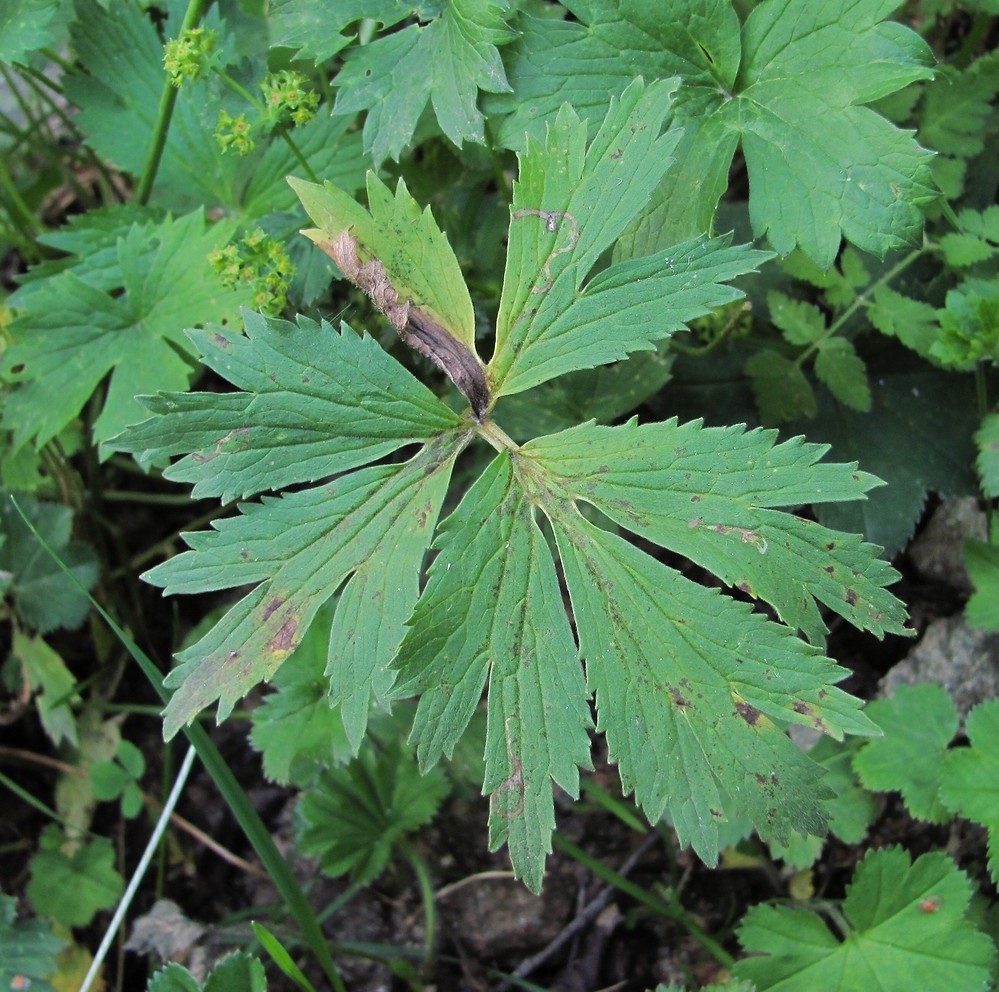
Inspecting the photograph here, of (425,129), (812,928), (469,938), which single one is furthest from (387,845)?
(425,129)

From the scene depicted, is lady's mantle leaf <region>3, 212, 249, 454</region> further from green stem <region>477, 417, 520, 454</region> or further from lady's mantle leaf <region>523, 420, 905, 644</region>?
lady's mantle leaf <region>523, 420, 905, 644</region>

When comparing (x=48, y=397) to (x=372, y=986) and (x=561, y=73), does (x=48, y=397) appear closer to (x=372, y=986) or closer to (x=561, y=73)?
(x=561, y=73)

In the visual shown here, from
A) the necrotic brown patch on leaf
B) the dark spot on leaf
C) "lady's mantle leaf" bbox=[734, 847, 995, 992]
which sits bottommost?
"lady's mantle leaf" bbox=[734, 847, 995, 992]

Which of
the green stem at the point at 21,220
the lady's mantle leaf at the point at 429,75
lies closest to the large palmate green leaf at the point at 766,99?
the lady's mantle leaf at the point at 429,75

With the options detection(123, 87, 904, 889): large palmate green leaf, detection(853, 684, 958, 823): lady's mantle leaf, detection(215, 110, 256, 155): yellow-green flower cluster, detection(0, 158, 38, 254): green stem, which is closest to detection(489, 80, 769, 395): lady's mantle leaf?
detection(123, 87, 904, 889): large palmate green leaf

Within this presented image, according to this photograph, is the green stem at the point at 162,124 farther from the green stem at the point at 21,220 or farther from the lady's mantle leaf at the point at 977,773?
the lady's mantle leaf at the point at 977,773

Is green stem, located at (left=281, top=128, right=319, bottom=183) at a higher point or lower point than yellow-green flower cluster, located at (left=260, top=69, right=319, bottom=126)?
lower
